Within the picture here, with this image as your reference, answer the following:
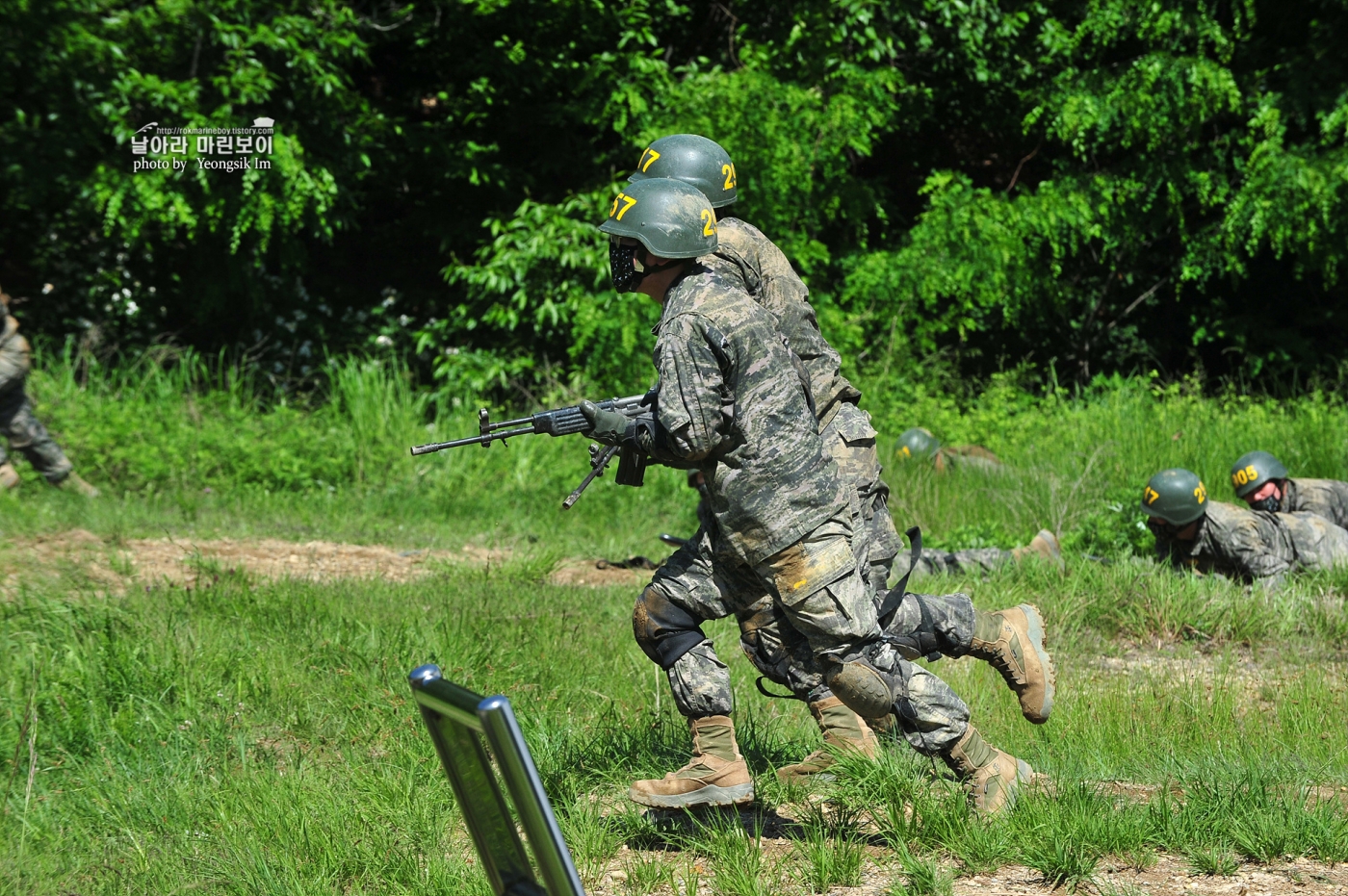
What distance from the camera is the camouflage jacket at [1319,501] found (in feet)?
28.2

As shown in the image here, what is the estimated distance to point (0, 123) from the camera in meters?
11.6

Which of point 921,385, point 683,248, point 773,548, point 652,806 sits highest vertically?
point 683,248

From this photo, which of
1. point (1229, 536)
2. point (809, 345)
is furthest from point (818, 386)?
point (1229, 536)

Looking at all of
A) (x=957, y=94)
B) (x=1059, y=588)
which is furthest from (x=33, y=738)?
(x=957, y=94)

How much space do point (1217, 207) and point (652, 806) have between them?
12051 mm

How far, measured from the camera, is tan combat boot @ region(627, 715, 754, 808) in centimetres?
366

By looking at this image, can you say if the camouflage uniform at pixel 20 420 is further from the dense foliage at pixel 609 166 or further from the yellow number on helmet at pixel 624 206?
the yellow number on helmet at pixel 624 206

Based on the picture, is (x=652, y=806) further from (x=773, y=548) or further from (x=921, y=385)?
(x=921, y=385)

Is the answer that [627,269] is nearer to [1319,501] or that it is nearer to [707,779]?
[707,779]

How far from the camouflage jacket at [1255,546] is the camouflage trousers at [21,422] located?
24.3 feet

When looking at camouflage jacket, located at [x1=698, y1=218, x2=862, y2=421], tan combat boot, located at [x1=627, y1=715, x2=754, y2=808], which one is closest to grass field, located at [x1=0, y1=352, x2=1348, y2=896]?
tan combat boot, located at [x1=627, y1=715, x2=754, y2=808]

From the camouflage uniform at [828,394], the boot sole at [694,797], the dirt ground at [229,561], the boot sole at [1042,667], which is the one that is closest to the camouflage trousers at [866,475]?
the camouflage uniform at [828,394]

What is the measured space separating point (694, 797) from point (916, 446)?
6.47 meters

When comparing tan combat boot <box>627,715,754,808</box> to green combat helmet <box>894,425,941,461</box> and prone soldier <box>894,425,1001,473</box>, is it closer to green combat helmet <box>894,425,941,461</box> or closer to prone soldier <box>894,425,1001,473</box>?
prone soldier <box>894,425,1001,473</box>
